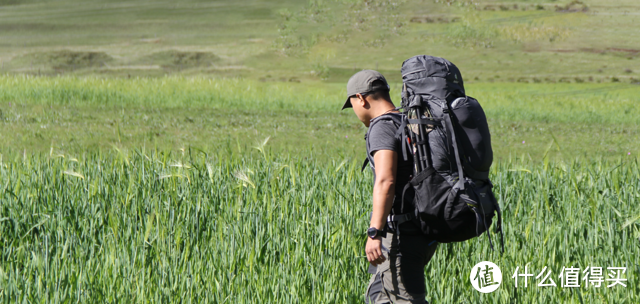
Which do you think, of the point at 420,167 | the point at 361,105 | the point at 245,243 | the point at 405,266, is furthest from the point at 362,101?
the point at 245,243

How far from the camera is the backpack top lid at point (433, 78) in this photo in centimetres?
248

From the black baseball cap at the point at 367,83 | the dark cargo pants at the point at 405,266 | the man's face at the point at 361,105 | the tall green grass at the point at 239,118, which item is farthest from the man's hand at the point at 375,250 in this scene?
the tall green grass at the point at 239,118

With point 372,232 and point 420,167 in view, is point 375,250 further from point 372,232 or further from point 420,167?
point 420,167

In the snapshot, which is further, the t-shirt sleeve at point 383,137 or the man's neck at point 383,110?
the man's neck at point 383,110

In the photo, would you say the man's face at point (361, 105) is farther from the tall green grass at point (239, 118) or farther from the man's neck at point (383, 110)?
the tall green grass at point (239, 118)

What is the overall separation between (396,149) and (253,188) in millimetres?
2205

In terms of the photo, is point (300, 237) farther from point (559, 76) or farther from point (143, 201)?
point (559, 76)

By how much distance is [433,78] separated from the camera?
8.15 feet

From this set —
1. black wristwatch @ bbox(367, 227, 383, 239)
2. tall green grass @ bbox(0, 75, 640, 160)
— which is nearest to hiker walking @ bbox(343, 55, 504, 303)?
black wristwatch @ bbox(367, 227, 383, 239)

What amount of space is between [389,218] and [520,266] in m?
1.29

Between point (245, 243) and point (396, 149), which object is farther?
point (245, 243)

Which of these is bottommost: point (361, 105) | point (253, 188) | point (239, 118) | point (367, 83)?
point (239, 118)

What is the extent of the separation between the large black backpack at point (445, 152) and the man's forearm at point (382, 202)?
10cm

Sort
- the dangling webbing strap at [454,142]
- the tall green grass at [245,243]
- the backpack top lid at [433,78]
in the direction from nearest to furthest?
the dangling webbing strap at [454,142], the backpack top lid at [433,78], the tall green grass at [245,243]
